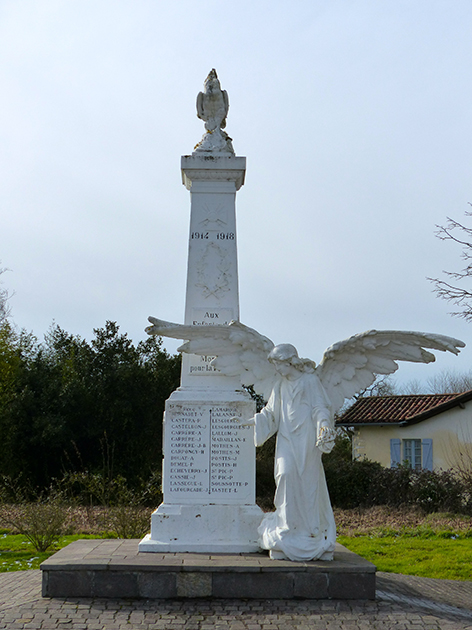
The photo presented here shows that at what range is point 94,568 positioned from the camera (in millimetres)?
5703

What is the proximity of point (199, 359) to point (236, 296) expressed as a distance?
0.90 m

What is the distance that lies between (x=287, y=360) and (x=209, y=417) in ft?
4.05

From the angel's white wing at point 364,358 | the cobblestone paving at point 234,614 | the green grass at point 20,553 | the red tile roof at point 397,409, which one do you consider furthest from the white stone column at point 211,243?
the red tile roof at point 397,409

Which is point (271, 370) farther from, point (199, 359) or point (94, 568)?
point (94, 568)

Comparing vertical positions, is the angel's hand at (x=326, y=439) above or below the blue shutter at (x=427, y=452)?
above

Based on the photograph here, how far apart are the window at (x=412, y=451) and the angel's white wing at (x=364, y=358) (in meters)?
13.4

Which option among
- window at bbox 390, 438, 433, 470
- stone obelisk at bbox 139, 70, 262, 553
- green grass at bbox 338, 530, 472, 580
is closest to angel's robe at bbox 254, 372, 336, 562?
stone obelisk at bbox 139, 70, 262, 553

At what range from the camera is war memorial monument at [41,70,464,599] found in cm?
570

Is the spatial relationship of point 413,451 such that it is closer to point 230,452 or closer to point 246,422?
point 230,452

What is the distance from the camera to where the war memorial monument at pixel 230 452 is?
5703 mm

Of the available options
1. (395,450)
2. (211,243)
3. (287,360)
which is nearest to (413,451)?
(395,450)

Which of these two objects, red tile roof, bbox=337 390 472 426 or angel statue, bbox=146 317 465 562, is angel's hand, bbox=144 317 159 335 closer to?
angel statue, bbox=146 317 465 562

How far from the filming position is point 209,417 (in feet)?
23.1

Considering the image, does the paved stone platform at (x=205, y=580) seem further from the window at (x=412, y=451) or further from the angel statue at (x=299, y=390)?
the window at (x=412, y=451)
